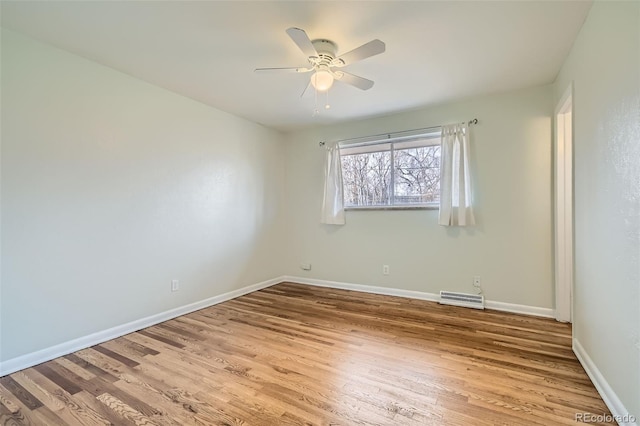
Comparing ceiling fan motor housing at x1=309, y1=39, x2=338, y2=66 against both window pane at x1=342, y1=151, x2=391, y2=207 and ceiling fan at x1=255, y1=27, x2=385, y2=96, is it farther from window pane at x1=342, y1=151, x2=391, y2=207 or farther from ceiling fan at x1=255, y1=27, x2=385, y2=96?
window pane at x1=342, y1=151, x2=391, y2=207

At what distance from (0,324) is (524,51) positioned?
14.5 ft

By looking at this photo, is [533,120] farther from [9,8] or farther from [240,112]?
[9,8]

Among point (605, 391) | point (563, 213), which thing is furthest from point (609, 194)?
point (563, 213)

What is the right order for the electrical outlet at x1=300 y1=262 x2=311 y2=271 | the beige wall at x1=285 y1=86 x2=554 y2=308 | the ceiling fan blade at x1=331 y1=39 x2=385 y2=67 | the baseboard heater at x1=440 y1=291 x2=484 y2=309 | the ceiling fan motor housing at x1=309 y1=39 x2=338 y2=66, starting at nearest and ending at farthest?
the ceiling fan blade at x1=331 y1=39 x2=385 y2=67
the ceiling fan motor housing at x1=309 y1=39 x2=338 y2=66
the beige wall at x1=285 y1=86 x2=554 y2=308
the baseboard heater at x1=440 y1=291 x2=484 y2=309
the electrical outlet at x1=300 y1=262 x2=311 y2=271

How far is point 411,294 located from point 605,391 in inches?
85.8

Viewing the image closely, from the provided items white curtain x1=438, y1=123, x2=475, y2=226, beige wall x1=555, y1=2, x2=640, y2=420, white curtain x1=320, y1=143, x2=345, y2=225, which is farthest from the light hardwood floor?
white curtain x1=320, y1=143, x2=345, y2=225

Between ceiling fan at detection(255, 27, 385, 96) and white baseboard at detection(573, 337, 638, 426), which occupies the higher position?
ceiling fan at detection(255, 27, 385, 96)

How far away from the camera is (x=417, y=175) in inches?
→ 149

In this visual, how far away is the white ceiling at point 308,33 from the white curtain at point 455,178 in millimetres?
524

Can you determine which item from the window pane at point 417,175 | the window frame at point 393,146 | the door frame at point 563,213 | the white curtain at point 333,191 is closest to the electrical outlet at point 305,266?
the white curtain at point 333,191

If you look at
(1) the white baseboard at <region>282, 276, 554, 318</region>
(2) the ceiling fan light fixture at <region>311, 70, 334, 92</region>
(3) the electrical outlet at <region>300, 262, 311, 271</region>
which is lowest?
(1) the white baseboard at <region>282, 276, 554, 318</region>

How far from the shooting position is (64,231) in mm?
2334

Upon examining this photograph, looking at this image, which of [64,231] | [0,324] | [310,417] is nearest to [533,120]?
[310,417]

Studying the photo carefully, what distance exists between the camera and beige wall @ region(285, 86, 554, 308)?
3.06m
